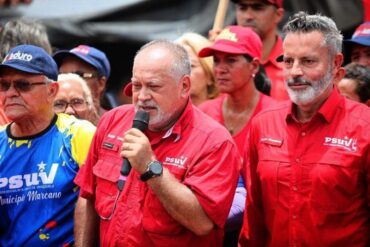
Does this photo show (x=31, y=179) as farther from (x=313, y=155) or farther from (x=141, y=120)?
(x=313, y=155)

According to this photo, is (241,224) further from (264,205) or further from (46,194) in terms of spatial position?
(46,194)

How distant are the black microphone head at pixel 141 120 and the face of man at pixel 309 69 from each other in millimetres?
822

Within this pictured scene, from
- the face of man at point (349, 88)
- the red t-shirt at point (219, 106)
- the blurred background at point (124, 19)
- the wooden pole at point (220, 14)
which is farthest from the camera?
the blurred background at point (124, 19)

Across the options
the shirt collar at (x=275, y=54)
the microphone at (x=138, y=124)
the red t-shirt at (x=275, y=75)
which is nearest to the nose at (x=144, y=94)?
the microphone at (x=138, y=124)

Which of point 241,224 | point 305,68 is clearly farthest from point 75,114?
point 305,68

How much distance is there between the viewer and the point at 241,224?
618 cm

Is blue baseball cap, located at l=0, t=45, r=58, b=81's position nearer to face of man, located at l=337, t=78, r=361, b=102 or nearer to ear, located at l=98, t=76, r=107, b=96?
ear, located at l=98, t=76, r=107, b=96

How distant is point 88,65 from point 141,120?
2585 mm

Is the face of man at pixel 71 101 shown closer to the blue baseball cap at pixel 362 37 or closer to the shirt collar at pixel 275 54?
the shirt collar at pixel 275 54

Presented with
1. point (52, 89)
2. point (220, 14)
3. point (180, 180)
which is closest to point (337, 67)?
point (180, 180)

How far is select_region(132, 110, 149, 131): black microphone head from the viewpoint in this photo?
522 cm

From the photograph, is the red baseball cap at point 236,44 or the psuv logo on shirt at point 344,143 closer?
the psuv logo on shirt at point 344,143

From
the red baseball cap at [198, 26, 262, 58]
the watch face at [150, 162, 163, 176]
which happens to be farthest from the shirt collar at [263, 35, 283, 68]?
the watch face at [150, 162, 163, 176]

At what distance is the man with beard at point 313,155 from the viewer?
5.37 m
